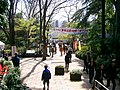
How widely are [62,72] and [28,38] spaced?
91.6 feet

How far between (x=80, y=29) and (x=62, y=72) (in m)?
12.7

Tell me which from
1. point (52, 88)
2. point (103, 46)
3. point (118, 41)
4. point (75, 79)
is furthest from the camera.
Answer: point (103, 46)

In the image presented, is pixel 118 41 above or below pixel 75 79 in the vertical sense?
above

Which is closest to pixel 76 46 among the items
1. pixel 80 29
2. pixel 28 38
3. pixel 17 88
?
pixel 28 38

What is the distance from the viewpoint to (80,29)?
35375 millimetres

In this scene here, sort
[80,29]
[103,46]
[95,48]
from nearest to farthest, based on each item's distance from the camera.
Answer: [103,46], [95,48], [80,29]

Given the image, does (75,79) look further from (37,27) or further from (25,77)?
(37,27)

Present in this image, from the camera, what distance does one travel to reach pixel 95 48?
1188 inches

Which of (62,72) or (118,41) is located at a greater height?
(118,41)

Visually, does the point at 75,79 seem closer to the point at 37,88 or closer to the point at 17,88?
the point at 37,88

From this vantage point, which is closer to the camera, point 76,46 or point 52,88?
point 52,88

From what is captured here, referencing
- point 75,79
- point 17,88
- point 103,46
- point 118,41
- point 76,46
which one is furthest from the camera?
point 76,46

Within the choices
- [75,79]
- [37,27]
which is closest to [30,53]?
[37,27]

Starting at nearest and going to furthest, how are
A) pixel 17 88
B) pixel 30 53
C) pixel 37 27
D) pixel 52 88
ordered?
pixel 17 88 → pixel 52 88 → pixel 30 53 → pixel 37 27
